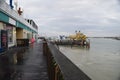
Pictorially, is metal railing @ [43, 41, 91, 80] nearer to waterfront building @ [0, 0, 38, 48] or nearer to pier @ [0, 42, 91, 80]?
pier @ [0, 42, 91, 80]

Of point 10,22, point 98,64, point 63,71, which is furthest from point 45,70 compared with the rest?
A: point 98,64

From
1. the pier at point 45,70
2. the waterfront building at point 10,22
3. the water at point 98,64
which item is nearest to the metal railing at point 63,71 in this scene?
the pier at point 45,70

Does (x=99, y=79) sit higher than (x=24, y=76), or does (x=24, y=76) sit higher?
(x=24, y=76)

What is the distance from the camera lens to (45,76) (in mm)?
9039

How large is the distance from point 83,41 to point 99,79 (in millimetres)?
62431

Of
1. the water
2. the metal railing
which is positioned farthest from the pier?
the water

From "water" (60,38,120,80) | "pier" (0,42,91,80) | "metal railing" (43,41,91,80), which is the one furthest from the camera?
"water" (60,38,120,80)

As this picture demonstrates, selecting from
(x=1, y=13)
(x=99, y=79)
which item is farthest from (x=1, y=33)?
(x=99, y=79)

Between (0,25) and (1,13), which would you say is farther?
(0,25)

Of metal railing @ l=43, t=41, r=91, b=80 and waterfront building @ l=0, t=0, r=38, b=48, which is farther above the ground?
waterfront building @ l=0, t=0, r=38, b=48

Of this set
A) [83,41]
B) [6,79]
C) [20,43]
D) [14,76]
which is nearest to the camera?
[6,79]

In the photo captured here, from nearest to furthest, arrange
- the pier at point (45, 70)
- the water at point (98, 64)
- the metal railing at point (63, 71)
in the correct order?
the metal railing at point (63, 71), the pier at point (45, 70), the water at point (98, 64)

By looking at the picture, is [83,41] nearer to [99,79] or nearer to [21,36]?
[21,36]

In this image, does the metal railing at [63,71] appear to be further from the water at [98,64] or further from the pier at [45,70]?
the water at [98,64]
